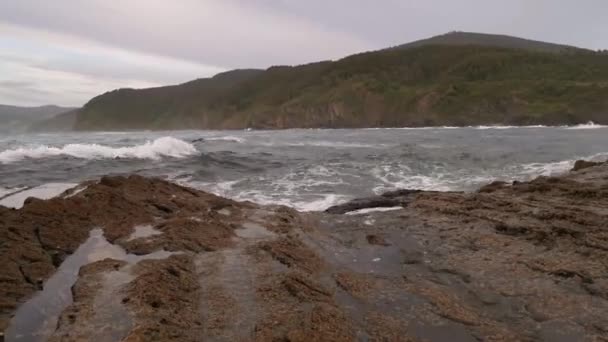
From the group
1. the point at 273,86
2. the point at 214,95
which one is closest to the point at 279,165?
the point at 273,86

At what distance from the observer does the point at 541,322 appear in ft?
13.8

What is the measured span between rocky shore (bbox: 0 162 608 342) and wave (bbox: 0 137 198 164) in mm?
13272

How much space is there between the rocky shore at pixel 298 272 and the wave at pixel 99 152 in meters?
13.3

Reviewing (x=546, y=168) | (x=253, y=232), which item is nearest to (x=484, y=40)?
(x=546, y=168)

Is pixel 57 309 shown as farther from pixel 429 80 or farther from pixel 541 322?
pixel 429 80

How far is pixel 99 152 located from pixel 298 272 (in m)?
19.3

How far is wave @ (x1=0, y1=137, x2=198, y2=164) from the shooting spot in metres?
19.3

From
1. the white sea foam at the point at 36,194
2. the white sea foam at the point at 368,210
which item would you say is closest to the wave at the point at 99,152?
the white sea foam at the point at 36,194

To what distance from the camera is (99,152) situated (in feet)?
72.5

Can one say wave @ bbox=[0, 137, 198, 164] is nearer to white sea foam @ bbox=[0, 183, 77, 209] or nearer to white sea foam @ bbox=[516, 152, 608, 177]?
white sea foam @ bbox=[0, 183, 77, 209]

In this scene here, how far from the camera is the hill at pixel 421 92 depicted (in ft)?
221

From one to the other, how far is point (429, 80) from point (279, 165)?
8004cm

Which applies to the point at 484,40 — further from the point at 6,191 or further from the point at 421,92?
the point at 6,191

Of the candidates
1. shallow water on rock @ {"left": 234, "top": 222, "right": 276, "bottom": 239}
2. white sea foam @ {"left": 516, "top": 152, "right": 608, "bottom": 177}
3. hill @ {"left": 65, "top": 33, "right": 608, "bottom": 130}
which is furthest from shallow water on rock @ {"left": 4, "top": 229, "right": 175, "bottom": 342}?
hill @ {"left": 65, "top": 33, "right": 608, "bottom": 130}
